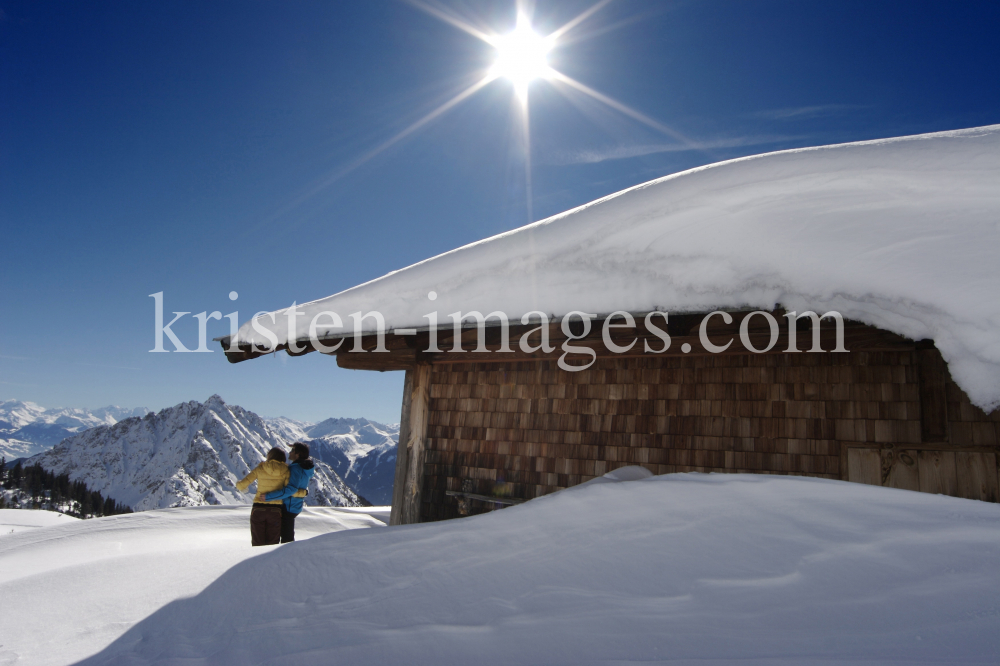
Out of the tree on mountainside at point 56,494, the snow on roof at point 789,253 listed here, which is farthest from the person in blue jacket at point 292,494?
the tree on mountainside at point 56,494

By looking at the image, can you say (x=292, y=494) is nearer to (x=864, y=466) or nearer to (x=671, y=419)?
(x=671, y=419)

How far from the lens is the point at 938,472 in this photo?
10.0 ft

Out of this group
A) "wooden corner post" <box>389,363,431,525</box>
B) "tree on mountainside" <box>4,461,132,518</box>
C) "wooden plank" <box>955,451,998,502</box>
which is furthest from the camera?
"tree on mountainside" <box>4,461,132,518</box>

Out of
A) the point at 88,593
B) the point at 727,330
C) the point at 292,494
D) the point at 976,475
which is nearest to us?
the point at 88,593

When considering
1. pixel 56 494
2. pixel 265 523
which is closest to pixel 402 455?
pixel 265 523

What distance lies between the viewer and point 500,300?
11.7 feet

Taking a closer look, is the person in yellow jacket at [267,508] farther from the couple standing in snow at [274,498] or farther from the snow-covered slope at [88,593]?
the snow-covered slope at [88,593]

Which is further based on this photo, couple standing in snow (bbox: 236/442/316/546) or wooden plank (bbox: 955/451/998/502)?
couple standing in snow (bbox: 236/442/316/546)

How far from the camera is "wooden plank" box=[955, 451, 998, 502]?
9.70ft

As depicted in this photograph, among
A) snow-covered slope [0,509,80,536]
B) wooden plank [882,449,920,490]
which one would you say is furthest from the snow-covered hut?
snow-covered slope [0,509,80,536]

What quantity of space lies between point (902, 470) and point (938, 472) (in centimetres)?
17

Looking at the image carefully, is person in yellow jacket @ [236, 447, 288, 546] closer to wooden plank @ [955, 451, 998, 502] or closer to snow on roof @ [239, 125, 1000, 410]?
snow on roof @ [239, 125, 1000, 410]

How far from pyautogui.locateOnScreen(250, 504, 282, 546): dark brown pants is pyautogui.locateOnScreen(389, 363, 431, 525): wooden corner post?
106cm

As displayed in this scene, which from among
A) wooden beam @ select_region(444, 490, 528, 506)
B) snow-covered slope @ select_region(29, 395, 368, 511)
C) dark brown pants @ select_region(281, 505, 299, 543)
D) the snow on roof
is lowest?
snow-covered slope @ select_region(29, 395, 368, 511)
